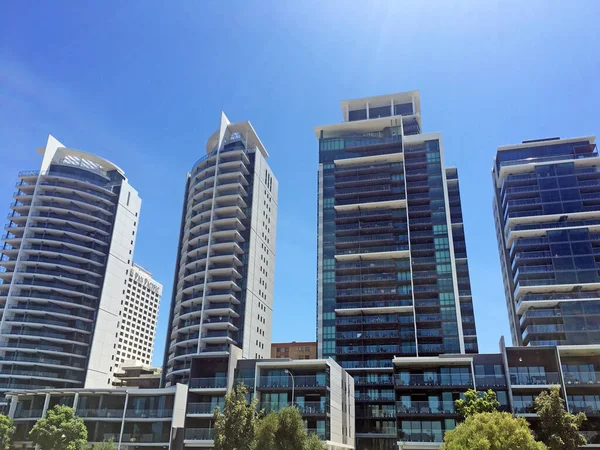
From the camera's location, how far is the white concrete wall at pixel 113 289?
111 metres

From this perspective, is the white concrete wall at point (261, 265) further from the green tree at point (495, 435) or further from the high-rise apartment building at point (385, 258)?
the green tree at point (495, 435)

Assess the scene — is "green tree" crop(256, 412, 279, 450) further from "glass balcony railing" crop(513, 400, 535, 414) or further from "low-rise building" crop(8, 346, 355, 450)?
"glass balcony railing" crop(513, 400, 535, 414)

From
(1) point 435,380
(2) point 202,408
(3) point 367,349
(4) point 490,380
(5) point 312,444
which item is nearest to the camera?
(5) point 312,444

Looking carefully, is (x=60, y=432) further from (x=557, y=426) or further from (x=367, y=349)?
(x=367, y=349)

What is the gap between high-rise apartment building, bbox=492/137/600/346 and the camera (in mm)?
96562

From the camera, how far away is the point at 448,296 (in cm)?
10400

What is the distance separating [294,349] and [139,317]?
2349 inches

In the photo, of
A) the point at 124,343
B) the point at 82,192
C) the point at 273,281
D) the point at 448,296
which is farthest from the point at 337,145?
the point at 124,343

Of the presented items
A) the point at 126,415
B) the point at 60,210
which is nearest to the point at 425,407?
the point at 126,415

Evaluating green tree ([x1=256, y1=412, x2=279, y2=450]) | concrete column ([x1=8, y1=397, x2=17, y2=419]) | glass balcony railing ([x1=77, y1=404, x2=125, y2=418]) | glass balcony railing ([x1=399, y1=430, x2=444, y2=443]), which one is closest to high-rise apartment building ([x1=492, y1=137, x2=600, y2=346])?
glass balcony railing ([x1=399, y1=430, x2=444, y2=443])

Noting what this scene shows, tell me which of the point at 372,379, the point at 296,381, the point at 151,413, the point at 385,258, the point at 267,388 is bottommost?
the point at 151,413

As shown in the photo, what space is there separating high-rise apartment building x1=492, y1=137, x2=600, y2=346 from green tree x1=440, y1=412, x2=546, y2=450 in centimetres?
6438

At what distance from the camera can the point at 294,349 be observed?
147 m

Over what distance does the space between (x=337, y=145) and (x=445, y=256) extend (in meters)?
38.9
